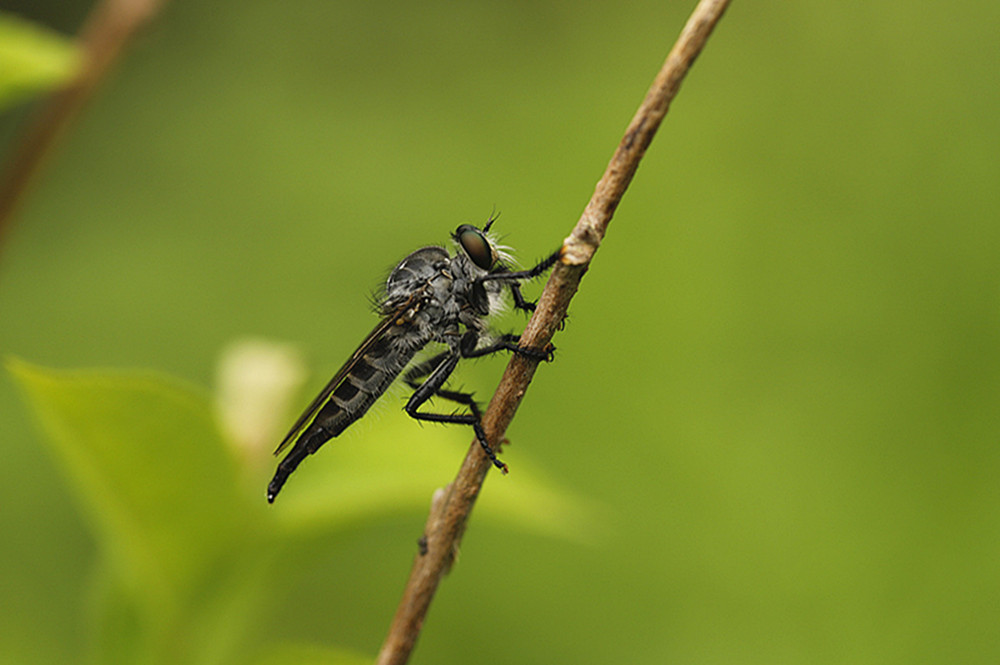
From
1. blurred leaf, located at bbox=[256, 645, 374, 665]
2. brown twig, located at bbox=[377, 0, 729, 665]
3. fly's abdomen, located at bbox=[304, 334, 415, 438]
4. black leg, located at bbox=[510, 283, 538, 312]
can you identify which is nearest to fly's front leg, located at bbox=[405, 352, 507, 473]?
fly's abdomen, located at bbox=[304, 334, 415, 438]

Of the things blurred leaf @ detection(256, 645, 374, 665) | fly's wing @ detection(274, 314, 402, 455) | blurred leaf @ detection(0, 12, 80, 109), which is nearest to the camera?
blurred leaf @ detection(256, 645, 374, 665)

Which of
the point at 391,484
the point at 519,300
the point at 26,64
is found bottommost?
the point at 391,484

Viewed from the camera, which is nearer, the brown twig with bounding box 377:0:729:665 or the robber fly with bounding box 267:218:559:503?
the brown twig with bounding box 377:0:729:665

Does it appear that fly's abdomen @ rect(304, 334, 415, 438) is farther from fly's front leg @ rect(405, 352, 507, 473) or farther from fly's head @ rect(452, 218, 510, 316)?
Result: fly's head @ rect(452, 218, 510, 316)

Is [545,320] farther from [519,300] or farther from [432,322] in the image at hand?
[432,322]

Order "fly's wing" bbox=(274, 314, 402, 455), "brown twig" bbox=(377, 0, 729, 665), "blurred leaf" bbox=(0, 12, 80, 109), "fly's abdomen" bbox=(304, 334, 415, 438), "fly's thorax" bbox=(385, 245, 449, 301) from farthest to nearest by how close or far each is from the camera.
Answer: "fly's thorax" bbox=(385, 245, 449, 301) < "fly's abdomen" bbox=(304, 334, 415, 438) < "fly's wing" bbox=(274, 314, 402, 455) < "blurred leaf" bbox=(0, 12, 80, 109) < "brown twig" bbox=(377, 0, 729, 665)

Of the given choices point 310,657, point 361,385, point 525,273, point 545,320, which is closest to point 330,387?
point 361,385

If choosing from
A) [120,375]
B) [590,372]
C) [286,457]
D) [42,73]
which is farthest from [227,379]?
[590,372]

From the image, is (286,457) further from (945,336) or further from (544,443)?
(945,336)
